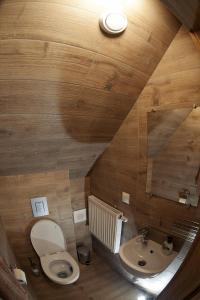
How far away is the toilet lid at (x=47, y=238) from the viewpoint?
86.6 inches

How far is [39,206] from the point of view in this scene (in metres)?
2.27

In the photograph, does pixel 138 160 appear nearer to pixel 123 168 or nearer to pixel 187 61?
pixel 123 168

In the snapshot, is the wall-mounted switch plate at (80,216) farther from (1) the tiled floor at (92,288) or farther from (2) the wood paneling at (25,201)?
(1) the tiled floor at (92,288)

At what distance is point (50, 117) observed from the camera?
1494 millimetres

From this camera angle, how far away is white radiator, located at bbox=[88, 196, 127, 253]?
6.84ft

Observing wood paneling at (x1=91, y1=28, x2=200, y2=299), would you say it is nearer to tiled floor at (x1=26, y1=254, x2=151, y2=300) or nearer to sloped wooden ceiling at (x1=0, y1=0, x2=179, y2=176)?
sloped wooden ceiling at (x1=0, y1=0, x2=179, y2=176)

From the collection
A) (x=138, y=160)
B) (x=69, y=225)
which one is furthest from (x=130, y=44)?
(x=69, y=225)

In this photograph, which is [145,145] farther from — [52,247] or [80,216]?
[52,247]

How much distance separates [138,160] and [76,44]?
1191mm

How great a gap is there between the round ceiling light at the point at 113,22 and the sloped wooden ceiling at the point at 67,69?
35 mm

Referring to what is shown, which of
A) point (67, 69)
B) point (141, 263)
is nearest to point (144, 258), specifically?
point (141, 263)

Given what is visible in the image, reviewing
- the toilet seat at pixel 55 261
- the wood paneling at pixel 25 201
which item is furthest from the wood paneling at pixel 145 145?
the toilet seat at pixel 55 261

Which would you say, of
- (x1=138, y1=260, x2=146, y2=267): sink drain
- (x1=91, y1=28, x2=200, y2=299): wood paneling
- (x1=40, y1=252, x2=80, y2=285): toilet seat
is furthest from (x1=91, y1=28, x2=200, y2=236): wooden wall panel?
(x1=40, y1=252, x2=80, y2=285): toilet seat

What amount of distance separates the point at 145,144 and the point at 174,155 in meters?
0.30
